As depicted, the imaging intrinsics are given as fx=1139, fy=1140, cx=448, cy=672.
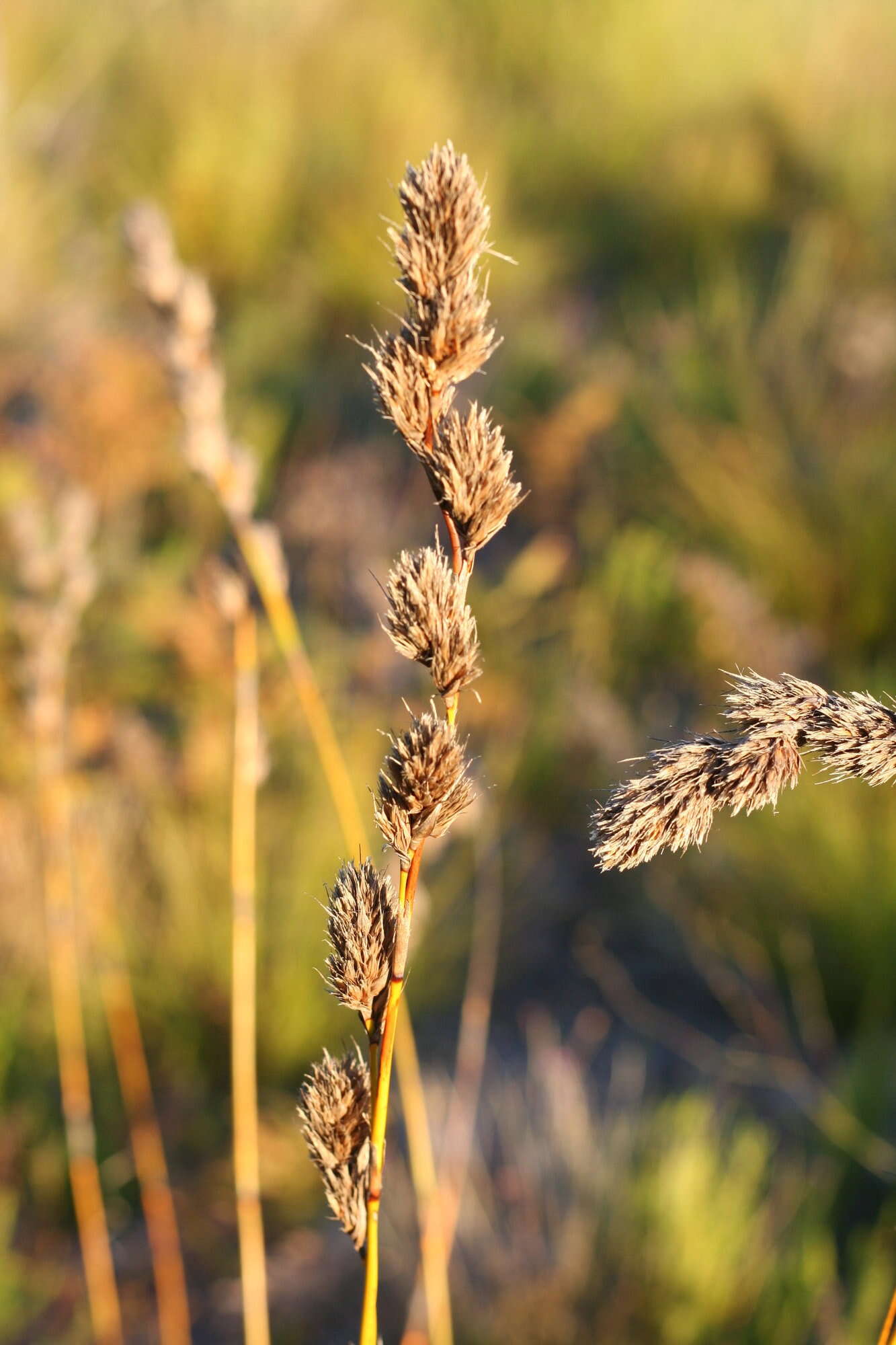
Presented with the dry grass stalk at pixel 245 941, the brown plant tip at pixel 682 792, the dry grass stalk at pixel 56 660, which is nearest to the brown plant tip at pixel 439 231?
the brown plant tip at pixel 682 792

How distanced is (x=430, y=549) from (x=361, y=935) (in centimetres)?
16

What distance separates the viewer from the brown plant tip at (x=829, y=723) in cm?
47

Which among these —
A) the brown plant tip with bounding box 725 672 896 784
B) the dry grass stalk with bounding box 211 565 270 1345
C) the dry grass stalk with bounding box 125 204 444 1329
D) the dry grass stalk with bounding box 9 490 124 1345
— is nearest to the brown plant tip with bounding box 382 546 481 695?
the brown plant tip with bounding box 725 672 896 784

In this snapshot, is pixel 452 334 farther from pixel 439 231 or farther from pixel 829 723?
pixel 829 723

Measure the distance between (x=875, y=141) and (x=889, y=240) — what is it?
0.96m

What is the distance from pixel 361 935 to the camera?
18.3 inches

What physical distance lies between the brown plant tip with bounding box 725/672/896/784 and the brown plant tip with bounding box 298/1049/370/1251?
23 centimetres

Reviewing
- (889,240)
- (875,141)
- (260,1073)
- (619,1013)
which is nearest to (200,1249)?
(260,1073)

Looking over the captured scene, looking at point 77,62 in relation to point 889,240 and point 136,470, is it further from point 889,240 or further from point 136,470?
point 889,240

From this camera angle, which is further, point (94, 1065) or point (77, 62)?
point (77, 62)

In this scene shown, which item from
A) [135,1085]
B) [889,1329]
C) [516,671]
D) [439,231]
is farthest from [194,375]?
[516,671]

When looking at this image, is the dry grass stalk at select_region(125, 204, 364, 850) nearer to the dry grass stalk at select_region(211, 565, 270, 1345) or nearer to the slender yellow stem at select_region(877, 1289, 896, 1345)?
the dry grass stalk at select_region(211, 565, 270, 1345)

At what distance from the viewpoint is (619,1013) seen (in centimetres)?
254

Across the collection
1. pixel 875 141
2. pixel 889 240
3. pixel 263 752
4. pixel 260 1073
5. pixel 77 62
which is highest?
pixel 77 62
